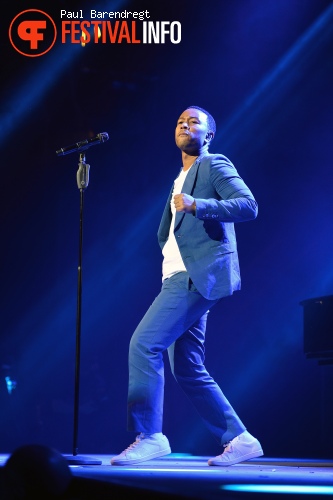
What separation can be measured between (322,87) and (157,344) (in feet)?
9.89

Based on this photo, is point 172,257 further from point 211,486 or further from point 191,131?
point 211,486

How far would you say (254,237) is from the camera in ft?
→ 18.8

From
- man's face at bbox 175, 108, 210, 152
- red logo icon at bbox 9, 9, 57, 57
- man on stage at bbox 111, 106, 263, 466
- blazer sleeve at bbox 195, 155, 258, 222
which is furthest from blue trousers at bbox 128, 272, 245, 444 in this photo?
red logo icon at bbox 9, 9, 57, 57

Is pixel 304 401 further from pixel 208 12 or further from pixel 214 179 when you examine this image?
pixel 208 12

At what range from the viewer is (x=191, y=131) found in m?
3.80

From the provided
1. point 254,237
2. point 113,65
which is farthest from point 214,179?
point 113,65

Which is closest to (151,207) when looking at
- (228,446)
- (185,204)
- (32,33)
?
(32,33)

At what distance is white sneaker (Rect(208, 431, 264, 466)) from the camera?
135 inches

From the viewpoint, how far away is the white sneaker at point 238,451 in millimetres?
3438

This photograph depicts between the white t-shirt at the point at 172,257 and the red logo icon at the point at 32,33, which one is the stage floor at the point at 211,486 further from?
the red logo icon at the point at 32,33

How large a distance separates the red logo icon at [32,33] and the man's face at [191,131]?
243 centimetres

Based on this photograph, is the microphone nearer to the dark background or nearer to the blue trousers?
the blue trousers

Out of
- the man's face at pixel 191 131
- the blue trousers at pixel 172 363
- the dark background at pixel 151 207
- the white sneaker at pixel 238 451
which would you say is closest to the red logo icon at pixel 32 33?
the dark background at pixel 151 207

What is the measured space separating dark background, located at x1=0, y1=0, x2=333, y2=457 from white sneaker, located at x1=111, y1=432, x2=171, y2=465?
2165mm
